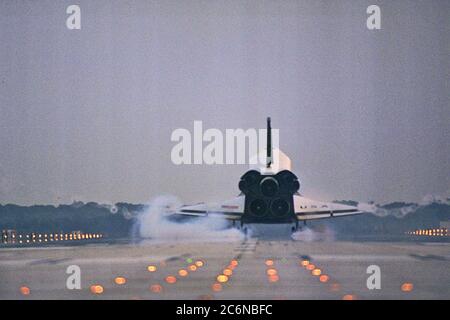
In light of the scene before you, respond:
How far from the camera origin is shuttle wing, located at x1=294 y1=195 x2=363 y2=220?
212 ft

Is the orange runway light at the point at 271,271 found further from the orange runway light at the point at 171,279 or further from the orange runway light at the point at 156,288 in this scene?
the orange runway light at the point at 156,288

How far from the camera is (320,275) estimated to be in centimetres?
3062

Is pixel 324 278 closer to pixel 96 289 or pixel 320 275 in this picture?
pixel 320 275

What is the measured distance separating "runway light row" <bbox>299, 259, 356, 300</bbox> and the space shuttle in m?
19.4

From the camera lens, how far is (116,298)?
23.1 meters

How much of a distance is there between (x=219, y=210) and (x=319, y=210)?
335 inches

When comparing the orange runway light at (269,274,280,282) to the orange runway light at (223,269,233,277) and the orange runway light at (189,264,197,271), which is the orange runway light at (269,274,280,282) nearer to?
the orange runway light at (223,269,233,277)

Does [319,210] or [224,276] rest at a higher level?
[224,276]

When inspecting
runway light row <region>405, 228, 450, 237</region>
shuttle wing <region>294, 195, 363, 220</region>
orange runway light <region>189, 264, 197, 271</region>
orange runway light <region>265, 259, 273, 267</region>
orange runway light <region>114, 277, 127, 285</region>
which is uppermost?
orange runway light <region>114, 277, 127, 285</region>

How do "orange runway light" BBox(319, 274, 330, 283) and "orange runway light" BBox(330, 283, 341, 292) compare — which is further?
"orange runway light" BBox(319, 274, 330, 283)

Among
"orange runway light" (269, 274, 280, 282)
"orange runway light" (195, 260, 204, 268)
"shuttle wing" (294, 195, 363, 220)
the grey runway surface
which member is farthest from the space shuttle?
"orange runway light" (269, 274, 280, 282)

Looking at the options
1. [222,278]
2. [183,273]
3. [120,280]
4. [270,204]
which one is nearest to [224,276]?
[222,278]

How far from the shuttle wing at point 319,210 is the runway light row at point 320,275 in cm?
2528
